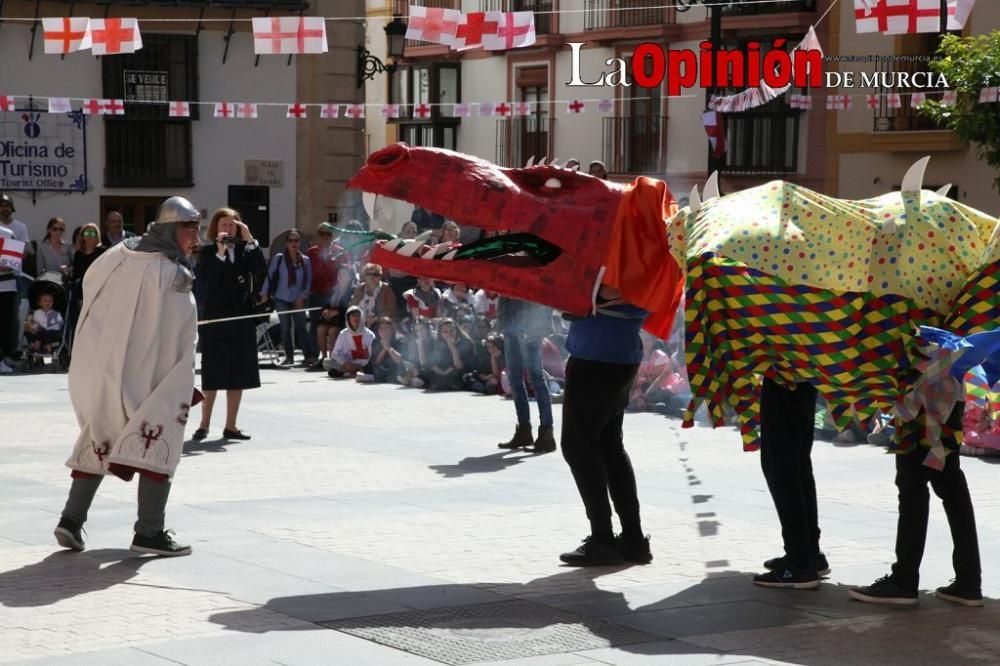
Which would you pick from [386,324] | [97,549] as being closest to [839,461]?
[97,549]

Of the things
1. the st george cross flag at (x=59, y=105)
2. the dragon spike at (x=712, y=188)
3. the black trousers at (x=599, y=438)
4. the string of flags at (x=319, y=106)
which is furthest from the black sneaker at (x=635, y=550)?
the st george cross flag at (x=59, y=105)

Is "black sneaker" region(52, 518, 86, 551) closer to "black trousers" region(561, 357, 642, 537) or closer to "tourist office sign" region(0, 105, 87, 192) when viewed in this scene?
"black trousers" region(561, 357, 642, 537)

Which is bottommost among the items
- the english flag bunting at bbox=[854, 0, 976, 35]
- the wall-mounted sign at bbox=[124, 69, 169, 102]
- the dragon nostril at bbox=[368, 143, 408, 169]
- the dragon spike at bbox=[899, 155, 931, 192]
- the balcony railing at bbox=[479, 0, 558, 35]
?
the dragon spike at bbox=[899, 155, 931, 192]

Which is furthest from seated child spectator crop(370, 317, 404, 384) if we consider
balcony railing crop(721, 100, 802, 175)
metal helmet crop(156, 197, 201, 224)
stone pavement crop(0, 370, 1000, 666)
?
balcony railing crop(721, 100, 802, 175)

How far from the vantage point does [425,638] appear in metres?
6.60

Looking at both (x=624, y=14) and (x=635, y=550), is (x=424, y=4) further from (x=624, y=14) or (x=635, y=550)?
(x=635, y=550)

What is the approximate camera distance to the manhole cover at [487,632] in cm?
644

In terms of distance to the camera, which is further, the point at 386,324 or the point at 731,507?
the point at 386,324

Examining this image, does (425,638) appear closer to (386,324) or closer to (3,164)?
(386,324)

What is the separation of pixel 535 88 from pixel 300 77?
33.1 feet

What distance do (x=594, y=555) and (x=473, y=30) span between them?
14.4 meters

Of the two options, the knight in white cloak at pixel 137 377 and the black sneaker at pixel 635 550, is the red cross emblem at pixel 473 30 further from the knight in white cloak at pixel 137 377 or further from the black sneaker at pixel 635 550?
the black sneaker at pixel 635 550

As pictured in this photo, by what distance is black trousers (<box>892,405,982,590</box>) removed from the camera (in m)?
7.37

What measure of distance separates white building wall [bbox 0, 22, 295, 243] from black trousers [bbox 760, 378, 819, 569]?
22145mm
